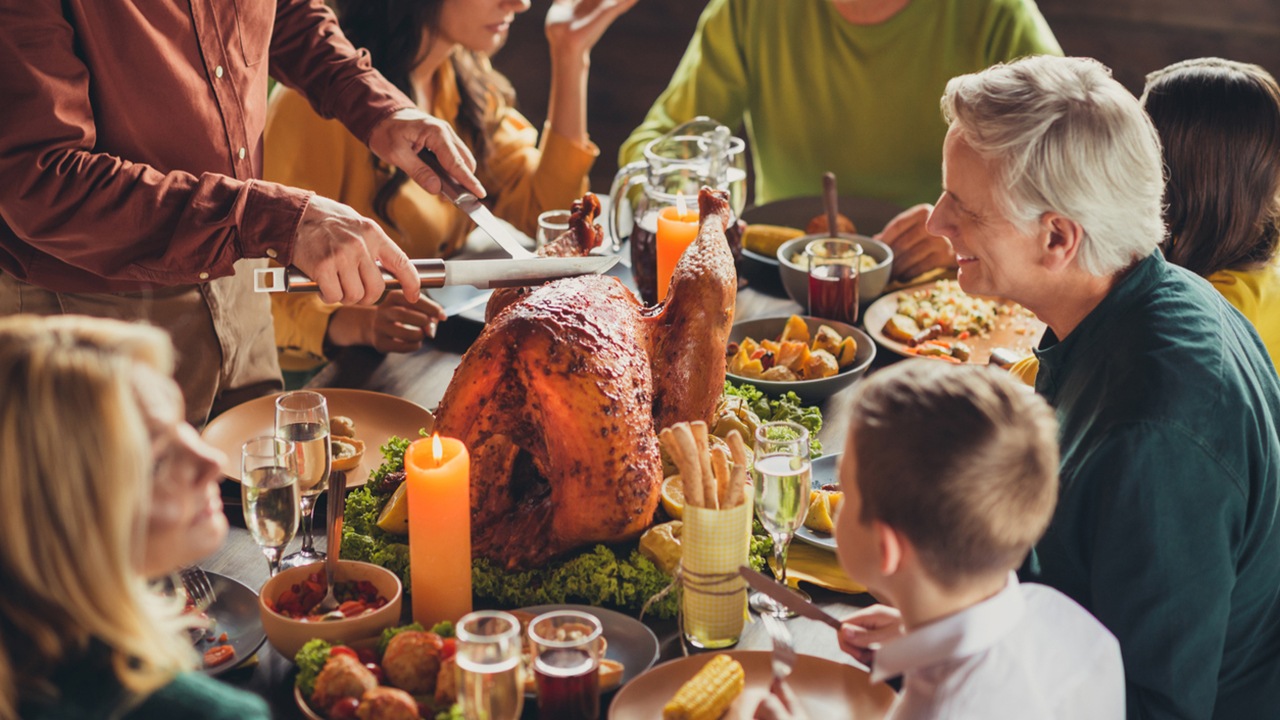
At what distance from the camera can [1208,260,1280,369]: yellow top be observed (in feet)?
6.34

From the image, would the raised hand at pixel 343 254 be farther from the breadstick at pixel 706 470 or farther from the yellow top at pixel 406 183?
the yellow top at pixel 406 183

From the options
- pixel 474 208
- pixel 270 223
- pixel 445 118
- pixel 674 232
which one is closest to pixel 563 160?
pixel 445 118

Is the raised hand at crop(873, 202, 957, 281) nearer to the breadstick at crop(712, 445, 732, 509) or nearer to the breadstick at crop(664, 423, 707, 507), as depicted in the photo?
the breadstick at crop(712, 445, 732, 509)

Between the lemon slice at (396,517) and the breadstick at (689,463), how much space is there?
49cm

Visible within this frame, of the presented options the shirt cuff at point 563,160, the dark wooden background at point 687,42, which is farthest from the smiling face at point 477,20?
the dark wooden background at point 687,42

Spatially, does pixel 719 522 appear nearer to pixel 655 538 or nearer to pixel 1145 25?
pixel 655 538

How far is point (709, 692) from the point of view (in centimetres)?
122

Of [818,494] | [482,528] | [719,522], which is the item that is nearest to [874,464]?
[719,522]

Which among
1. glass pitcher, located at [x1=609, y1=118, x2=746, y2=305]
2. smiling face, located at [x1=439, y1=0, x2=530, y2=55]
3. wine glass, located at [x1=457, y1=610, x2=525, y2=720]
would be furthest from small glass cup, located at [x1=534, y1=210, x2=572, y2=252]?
wine glass, located at [x1=457, y1=610, x2=525, y2=720]

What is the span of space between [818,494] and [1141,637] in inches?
19.9

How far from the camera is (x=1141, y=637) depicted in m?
1.32

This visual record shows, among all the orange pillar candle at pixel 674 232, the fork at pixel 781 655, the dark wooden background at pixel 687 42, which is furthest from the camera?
the dark wooden background at pixel 687 42

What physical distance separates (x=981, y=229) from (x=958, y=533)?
2.13ft

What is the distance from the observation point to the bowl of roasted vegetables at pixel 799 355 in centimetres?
205
